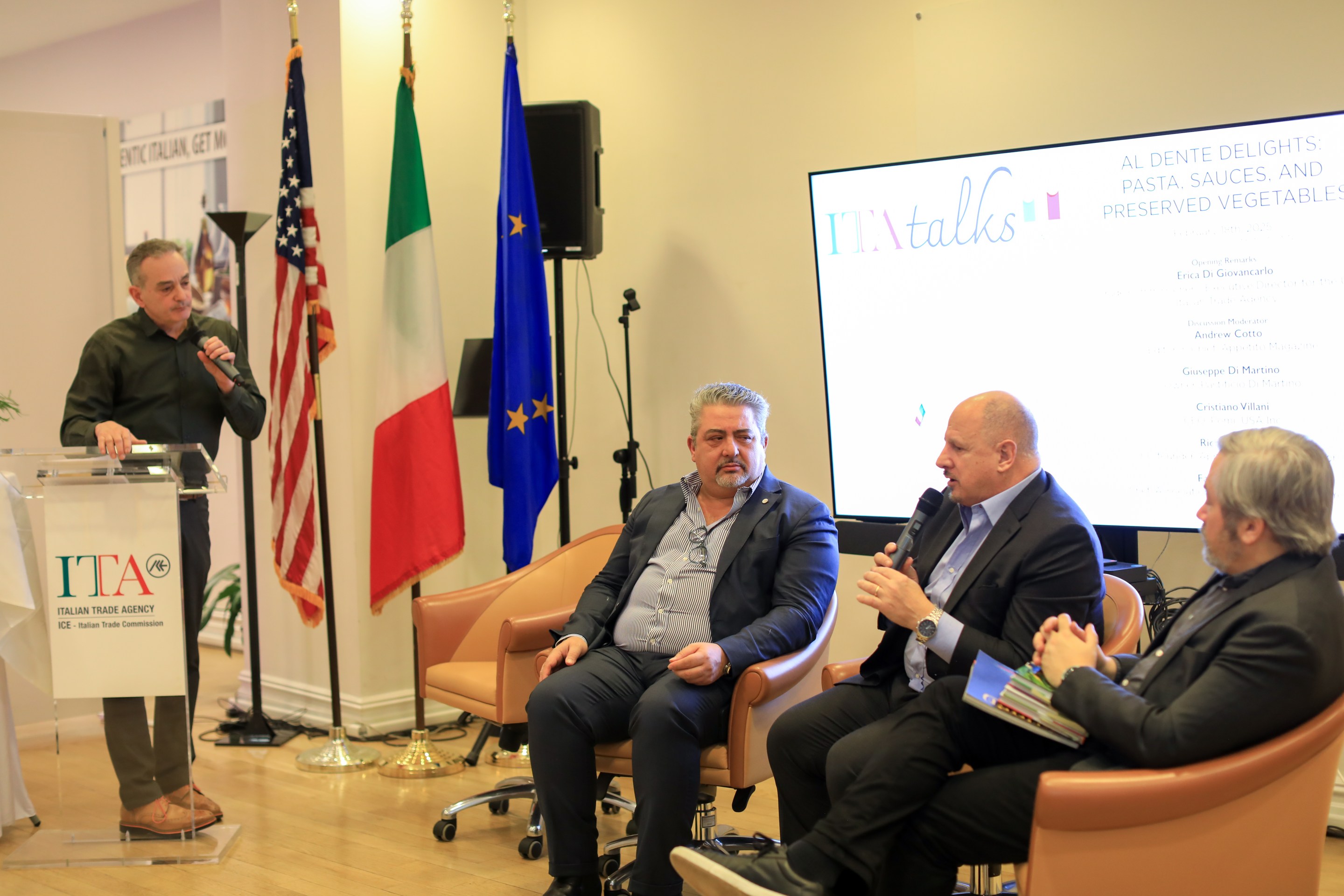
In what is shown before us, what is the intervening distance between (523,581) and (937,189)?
1896 mm

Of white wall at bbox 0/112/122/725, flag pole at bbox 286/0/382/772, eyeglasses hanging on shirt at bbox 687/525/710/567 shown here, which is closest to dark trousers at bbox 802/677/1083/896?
eyeglasses hanging on shirt at bbox 687/525/710/567

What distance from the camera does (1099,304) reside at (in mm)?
3457

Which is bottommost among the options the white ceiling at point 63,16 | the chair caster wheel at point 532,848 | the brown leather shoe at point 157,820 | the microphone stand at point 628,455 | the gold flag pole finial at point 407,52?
the chair caster wheel at point 532,848

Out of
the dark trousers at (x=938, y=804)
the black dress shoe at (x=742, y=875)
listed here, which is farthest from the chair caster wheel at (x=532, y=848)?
the dark trousers at (x=938, y=804)

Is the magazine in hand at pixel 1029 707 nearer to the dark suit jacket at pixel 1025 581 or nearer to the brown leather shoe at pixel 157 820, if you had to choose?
the dark suit jacket at pixel 1025 581

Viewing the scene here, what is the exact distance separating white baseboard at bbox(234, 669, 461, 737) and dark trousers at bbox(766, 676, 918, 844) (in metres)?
2.26

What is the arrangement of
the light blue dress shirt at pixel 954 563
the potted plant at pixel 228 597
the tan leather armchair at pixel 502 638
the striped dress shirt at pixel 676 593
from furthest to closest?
the potted plant at pixel 228 597, the tan leather armchair at pixel 502 638, the striped dress shirt at pixel 676 593, the light blue dress shirt at pixel 954 563

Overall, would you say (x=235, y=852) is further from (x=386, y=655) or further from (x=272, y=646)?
(x=272, y=646)

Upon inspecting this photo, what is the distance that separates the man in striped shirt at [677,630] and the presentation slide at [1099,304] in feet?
2.57

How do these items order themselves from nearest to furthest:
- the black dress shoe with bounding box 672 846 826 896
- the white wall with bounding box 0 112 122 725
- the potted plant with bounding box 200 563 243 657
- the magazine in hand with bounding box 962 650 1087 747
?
1. the magazine in hand with bounding box 962 650 1087 747
2. the black dress shoe with bounding box 672 846 826 896
3. the white wall with bounding box 0 112 122 725
4. the potted plant with bounding box 200 563 243 657

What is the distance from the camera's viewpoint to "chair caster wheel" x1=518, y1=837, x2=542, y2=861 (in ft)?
11.1

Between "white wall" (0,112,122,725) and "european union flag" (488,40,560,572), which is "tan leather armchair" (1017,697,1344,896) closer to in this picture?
"european union flag" (488,40,560,572)

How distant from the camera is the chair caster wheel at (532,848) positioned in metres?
3.39

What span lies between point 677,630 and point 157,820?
173 centimetres
